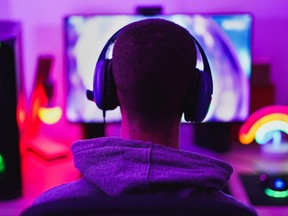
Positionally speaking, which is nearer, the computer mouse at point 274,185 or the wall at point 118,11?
the computer mouse at point 274,185

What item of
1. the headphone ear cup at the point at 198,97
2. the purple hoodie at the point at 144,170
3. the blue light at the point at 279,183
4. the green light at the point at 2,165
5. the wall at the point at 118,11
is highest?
Result: the wall at the point at 118,11

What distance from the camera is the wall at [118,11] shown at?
6.16 ft

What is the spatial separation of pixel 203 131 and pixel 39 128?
648mm

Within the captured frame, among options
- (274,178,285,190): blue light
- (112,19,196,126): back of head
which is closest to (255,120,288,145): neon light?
(274,178,285,190): blue light

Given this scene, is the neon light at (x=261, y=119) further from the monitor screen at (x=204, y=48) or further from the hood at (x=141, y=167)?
the hood at (x=141, y=167)

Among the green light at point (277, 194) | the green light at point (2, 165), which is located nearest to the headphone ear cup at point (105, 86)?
the green light at point (2, 165)

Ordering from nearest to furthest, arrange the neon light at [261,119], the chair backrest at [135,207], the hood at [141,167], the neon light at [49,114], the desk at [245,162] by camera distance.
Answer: the chair backrest at [135,207]
the hood at [141,167]
the desk at [245,162]
the neon light at [261,119]
the neon light at [49,114]

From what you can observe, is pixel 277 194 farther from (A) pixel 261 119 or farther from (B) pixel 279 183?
(A) pixel 261 119

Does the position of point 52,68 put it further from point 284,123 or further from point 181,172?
point 181,172

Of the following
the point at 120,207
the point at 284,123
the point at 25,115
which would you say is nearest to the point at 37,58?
the point at 25,115

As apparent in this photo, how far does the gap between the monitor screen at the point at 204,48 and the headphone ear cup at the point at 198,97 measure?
27.4 inches

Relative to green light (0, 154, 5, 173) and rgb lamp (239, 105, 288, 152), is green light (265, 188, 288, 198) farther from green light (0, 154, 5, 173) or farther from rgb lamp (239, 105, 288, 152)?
green light (0, 154, 5, 173)

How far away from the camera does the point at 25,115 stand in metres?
1.76

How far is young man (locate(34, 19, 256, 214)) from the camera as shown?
0.80 meters
